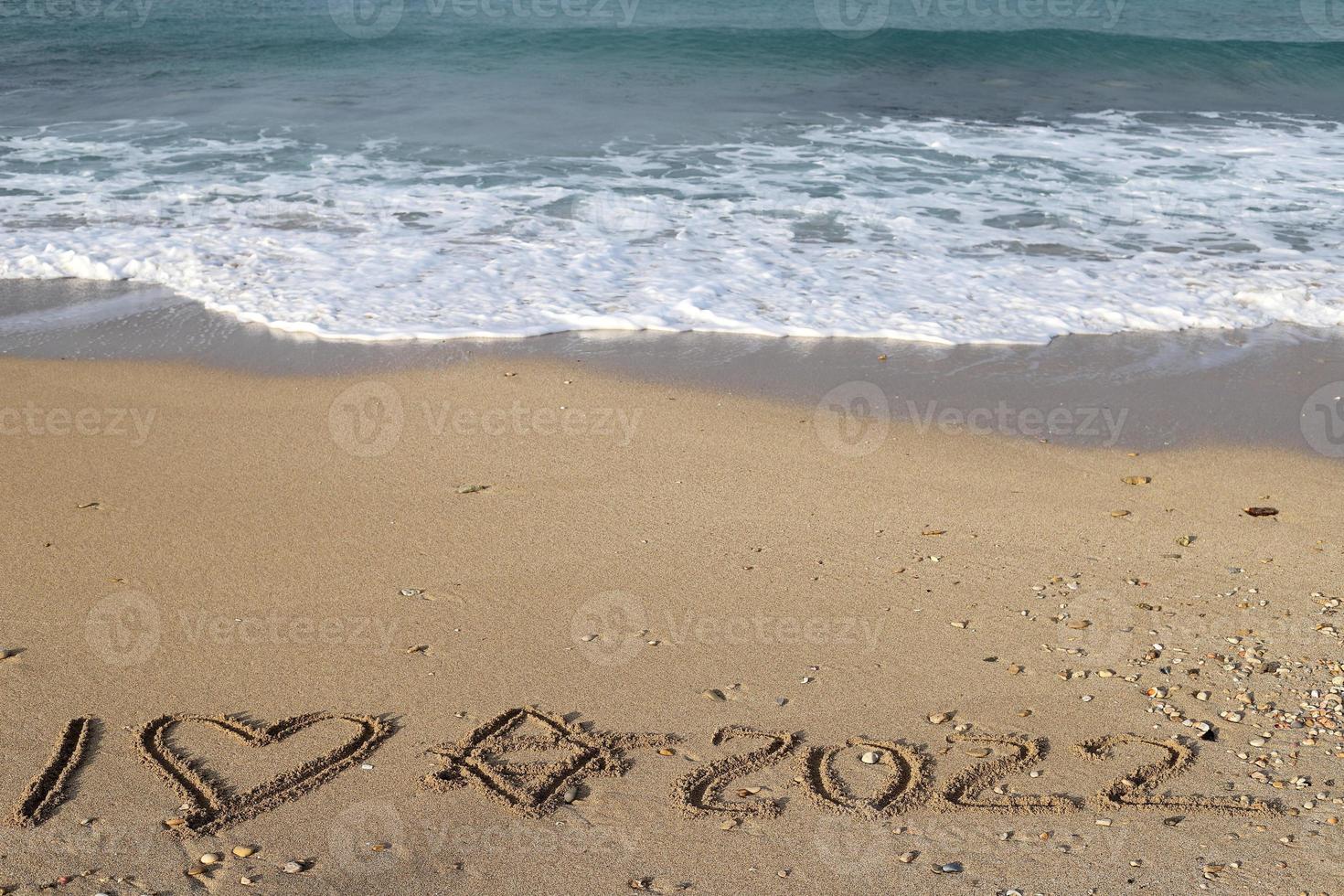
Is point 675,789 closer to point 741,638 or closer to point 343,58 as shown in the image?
point 741,638

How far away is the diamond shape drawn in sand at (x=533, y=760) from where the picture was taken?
2.77 metres

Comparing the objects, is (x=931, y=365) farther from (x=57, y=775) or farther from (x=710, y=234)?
(x=57, y=775)

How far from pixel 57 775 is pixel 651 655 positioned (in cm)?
156

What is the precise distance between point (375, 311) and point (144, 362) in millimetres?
1218

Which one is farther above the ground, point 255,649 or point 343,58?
point 343,58

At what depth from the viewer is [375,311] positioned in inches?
246

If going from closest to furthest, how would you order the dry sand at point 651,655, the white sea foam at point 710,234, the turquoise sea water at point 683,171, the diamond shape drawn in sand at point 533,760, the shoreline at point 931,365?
1. the dry sand at point 651,655
2. the diamond shape drawn in sand at point 533,760
3. the shoreline at point 931,365
4. the white sea foam at point 710,234
5. the turquoise sea water at point 683,171

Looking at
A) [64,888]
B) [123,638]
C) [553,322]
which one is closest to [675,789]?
[64,888]

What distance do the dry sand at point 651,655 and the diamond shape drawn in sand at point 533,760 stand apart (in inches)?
0.5

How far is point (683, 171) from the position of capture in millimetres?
10039

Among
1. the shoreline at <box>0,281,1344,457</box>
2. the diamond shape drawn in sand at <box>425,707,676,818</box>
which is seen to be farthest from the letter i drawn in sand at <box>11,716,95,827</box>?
the shoreline at <box>0,281,1344,457</box>

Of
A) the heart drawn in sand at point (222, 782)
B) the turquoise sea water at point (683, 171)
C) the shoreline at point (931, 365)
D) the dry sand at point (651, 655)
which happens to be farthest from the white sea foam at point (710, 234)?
the heart drawn in sand at point (222, 782)

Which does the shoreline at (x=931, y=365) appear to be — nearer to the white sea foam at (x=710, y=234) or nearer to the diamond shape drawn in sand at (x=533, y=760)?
the white sea foam at (x=710, y=234)

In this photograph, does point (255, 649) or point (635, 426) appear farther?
point (635, 426)
